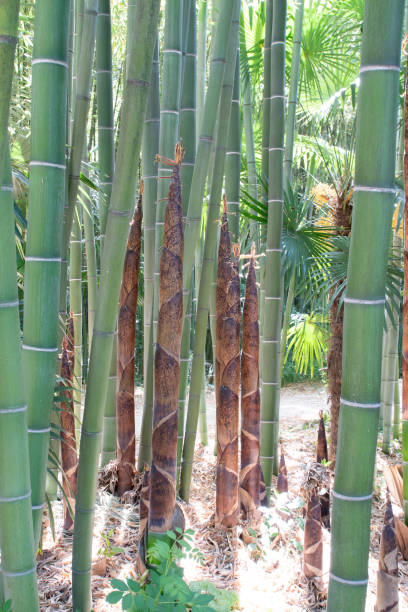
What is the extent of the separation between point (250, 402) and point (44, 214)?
1516 millimetres

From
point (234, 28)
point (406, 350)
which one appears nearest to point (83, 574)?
point (406, 350)

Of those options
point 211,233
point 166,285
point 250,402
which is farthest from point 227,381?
point 166,285

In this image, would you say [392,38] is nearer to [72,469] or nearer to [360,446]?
[360,446]

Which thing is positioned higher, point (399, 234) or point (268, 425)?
point (399, 234)

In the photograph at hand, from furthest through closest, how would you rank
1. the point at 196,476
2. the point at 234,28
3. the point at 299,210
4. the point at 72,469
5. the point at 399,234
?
the point at 399,234, the point at 196,476, the point at 299,210, the point at 72,469, the point at 234,28

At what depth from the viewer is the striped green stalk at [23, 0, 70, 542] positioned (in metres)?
1.35

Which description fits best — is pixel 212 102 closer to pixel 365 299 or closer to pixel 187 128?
pixel 187 128

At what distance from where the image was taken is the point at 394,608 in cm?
190

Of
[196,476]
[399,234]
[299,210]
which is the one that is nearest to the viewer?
[299,210]

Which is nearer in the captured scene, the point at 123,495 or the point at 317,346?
the point at 123,495

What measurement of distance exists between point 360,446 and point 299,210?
2.21 metres

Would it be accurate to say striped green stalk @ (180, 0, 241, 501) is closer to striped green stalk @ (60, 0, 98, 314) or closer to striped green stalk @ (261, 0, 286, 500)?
striped green stalk @ (261, 0, 286, 500)

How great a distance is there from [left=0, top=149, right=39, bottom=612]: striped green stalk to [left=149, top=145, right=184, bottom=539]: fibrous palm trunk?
0.58 meters

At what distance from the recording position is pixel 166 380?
1.82 metres
